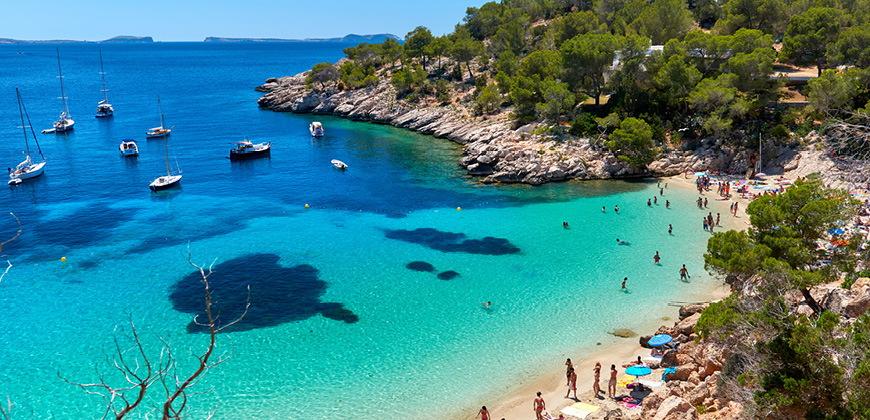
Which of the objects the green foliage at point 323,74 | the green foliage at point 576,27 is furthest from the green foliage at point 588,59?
the green foliage at point 323,74

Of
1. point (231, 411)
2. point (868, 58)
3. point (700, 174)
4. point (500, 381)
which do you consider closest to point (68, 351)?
point (231, 411)

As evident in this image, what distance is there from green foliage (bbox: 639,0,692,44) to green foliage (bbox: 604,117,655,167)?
3580 cm

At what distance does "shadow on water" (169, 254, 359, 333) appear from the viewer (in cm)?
3409

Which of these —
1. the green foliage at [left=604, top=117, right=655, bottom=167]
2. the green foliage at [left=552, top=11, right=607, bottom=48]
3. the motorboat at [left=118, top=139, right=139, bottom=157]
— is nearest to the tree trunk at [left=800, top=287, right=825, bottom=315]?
the green foliage at [left=604, top=117, right=655, bottom=167]

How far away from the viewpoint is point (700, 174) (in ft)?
195

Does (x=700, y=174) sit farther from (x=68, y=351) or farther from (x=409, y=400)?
(x=68, y=351)

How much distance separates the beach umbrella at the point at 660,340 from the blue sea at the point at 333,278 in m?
3.32

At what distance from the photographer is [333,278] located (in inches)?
1565

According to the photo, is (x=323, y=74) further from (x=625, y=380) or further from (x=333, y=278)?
(x=625, y=380)

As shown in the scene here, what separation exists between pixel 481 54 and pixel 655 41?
1238 inches

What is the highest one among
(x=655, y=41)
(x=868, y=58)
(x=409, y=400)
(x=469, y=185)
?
(x=655, y=41)

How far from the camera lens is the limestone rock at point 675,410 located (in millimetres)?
19041

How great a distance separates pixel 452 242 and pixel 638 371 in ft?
75.1

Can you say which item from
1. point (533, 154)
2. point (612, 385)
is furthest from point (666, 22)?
point (612, 385)
